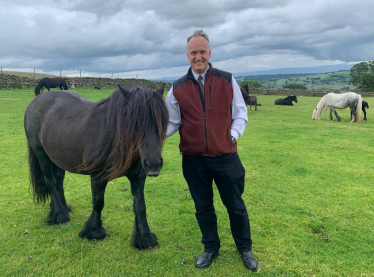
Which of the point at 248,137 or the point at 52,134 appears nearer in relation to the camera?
the point at 52,134

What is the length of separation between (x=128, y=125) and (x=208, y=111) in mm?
847

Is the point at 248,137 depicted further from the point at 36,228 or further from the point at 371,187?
the point at 36,228

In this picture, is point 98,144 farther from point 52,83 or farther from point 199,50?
point 52,83

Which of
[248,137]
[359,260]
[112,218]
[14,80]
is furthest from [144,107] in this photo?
[14,80]

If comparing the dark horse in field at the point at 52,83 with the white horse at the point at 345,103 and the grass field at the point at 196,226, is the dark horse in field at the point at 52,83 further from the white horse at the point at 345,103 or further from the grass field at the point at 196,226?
the white horse at the point at 345,103

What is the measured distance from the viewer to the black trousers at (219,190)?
304 centimetres

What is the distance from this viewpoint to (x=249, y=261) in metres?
3.24

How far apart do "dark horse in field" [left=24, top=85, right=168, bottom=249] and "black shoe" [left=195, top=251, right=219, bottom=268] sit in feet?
2.37

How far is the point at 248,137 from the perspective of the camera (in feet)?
37.3

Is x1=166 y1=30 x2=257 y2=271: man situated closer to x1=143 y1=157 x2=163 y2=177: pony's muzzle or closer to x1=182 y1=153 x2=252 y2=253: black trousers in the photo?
x1=182 y1=153 x2=252 y2=253: black trousers

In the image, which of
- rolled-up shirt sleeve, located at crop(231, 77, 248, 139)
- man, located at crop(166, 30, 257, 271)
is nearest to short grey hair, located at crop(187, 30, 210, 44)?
man, located at crop(166, 30, 257, 271)

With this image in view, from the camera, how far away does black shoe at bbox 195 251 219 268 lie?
3.26 meters

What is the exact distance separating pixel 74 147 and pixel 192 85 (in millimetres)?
1758

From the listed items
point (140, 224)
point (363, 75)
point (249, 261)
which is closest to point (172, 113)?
point (140, 224)
